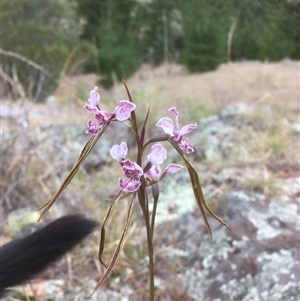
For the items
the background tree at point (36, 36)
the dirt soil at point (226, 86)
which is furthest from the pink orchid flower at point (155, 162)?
the dirt soil at point (226, 86)

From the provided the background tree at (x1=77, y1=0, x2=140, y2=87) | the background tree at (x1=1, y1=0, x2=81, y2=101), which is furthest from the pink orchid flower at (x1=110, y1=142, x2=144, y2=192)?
the background tree at (x1=77, y1=0, x2=140, y2=87)

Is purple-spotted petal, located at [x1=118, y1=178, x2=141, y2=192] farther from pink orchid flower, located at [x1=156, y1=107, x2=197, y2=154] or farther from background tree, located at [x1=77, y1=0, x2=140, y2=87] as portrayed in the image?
background tree, located at [x1=77, y1=0, x2=140, y2=87]

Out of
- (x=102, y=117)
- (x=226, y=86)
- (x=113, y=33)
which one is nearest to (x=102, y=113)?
(x=102, y=117)

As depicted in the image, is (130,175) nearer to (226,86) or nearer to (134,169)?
(134,169)

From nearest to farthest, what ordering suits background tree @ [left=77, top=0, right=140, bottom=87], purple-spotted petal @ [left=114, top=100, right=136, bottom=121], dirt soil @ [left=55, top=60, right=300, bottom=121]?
purple-spotted petal @ [left=114, top=100, right=136, bottom=121] → dirt soil @ [left=55, top=60, right=300, bottom=121] → background tree @ [left=77, top=0, right=140, bottom=87]

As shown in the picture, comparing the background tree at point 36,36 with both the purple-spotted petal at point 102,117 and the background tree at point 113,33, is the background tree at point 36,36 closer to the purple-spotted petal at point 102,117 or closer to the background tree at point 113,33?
the background tree at point 113,33
